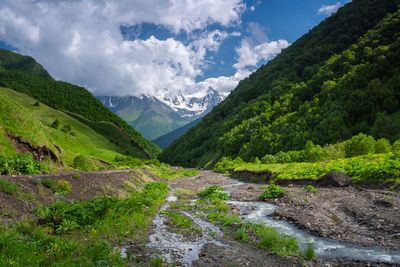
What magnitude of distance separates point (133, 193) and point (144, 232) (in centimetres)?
1171

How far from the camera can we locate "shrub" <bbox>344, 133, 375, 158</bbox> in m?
41.7

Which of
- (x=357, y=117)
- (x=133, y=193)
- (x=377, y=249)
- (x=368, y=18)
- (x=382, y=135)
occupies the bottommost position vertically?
(x=133, y=193)

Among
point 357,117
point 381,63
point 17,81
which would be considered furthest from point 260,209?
point 17,81

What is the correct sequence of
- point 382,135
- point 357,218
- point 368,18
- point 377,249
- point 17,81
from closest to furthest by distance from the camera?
point 377,249, point 357,218, point 382,135, point 368,18, point 17,81

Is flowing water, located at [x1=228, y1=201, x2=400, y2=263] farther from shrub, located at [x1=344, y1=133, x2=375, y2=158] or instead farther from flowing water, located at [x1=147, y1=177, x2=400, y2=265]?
shrub, located at [x1=344, y1=133, x2=375, y2=158]

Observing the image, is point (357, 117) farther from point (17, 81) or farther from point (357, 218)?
point (17, 81)

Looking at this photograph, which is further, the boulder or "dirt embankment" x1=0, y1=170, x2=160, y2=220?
the boulder

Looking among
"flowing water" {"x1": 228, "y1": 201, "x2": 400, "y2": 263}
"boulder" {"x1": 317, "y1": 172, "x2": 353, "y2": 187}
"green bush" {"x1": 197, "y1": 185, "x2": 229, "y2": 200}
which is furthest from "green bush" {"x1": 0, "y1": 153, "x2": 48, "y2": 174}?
"boulder" {"x1": 317, "y1": 172, "x2": 353, "y2": 187}

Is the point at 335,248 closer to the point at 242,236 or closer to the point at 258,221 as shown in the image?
the point at 242,236

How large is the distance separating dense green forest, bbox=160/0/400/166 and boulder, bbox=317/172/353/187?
159 feet

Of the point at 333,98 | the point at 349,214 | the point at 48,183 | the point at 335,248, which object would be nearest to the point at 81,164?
the point at 48,183

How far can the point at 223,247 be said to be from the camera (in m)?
10.9

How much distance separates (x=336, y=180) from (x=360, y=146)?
25198 mm

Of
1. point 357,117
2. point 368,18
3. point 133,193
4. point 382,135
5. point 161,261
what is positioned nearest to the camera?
point 161,261
